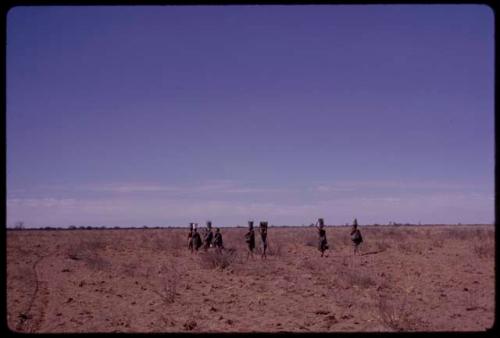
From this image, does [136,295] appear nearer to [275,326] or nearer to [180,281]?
[180,281]

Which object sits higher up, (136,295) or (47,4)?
(47,4)

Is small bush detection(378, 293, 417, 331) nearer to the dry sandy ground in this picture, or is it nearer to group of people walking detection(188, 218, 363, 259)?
the dry sandy ground

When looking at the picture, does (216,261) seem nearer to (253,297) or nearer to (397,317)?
(253,297)

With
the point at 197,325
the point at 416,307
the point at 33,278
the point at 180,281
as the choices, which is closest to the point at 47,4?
the point at 197,325

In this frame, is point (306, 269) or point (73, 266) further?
point (73, 266)

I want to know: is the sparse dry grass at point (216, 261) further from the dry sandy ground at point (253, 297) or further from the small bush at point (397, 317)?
the small bush at point (397, 317)

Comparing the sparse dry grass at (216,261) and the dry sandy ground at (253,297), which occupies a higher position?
the sparse dry grass at (216,261)

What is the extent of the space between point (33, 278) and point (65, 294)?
149 inches

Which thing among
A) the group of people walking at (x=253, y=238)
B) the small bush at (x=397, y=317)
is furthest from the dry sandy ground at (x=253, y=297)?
the group of people walking at (x=253, y=238)

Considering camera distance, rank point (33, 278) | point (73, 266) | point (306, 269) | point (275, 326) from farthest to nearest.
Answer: point (73, 266), point (306, 269), point (33, 278), point (275, 326)

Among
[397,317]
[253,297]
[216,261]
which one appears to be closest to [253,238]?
[216,261]

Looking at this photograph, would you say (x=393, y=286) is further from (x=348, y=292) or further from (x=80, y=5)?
(x=80, y=5)

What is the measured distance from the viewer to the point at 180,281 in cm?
1438

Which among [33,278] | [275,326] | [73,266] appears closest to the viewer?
[275,326]
